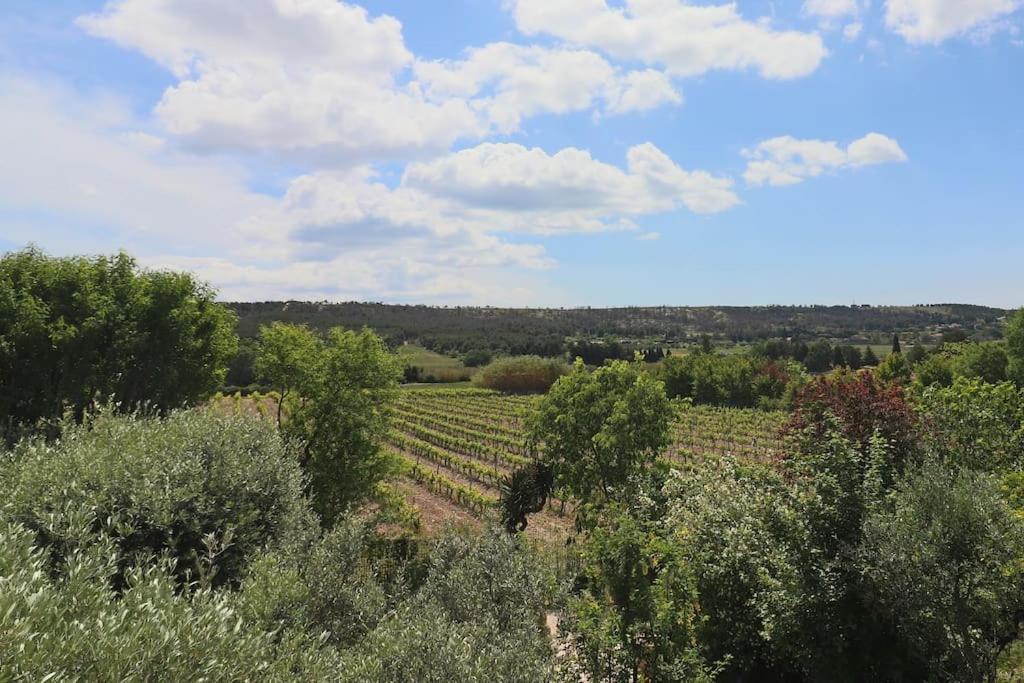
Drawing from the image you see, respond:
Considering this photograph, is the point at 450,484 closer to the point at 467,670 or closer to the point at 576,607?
the point at 576,607

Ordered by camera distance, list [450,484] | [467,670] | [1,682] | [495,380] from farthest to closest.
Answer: [495,380] < [450,484] < [467,670] < [1,682]

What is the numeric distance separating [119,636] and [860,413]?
16943 mm

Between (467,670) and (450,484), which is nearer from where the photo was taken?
(467,670)

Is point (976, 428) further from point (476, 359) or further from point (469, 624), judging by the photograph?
point (476, 359)

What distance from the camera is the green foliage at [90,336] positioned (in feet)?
68.7

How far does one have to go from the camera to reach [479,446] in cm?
5194

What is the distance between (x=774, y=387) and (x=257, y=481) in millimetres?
94755

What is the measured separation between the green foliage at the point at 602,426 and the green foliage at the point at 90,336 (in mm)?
15329

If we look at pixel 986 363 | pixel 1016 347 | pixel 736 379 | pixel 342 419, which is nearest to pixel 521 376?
pixel 736 379

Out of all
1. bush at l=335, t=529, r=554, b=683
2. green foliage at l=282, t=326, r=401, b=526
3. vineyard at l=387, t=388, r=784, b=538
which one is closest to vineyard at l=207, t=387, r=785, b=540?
vineyard at l=387, t=388, r=784, b=538

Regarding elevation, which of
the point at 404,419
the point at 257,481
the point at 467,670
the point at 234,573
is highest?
the point at 257,481

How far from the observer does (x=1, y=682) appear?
4.48m

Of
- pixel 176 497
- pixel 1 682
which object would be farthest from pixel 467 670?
pixel 176 497

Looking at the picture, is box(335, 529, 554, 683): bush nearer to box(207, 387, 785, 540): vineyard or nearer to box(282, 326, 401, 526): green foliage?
box(207, 387, 785, 540): vineyard
